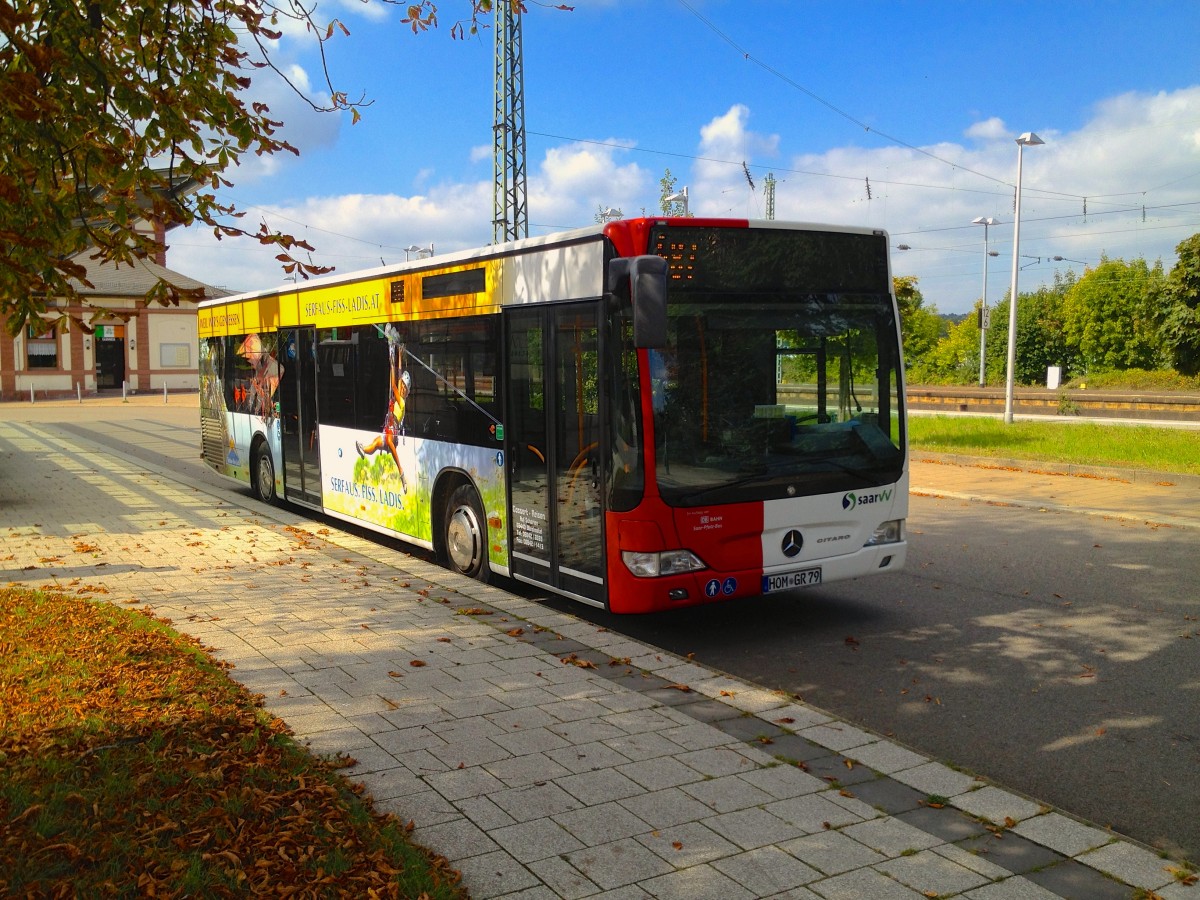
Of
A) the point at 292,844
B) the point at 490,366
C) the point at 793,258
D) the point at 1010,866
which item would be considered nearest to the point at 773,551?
the point at 793,258

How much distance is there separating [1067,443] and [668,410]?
16.2 meters

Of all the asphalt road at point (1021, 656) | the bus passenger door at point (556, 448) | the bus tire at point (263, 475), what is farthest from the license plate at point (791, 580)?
the bus tire at point (263, 475)

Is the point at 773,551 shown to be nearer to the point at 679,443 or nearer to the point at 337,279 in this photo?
the point at 679,443

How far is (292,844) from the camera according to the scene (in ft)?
12.7

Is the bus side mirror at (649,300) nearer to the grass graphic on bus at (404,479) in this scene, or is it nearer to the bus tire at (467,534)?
the grass graphic on bus at (404,479)

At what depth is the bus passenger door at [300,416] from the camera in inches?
492

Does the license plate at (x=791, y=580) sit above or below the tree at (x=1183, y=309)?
below

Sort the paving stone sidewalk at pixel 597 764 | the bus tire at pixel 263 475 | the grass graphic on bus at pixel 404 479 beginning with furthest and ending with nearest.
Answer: the bus tire at pixel 263 475
the grass graphic on bus at pixel 404 479
the paving stone sidewalk at pixel 597 764

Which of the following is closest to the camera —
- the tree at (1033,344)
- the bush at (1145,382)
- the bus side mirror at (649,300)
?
the bus side mirror at (649,300)

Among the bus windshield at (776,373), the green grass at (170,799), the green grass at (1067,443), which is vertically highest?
the bus windshield at (776,373)

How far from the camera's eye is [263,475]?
14.8 meters

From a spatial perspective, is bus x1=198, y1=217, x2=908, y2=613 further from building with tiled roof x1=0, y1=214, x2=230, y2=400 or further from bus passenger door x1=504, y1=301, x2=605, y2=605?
building with tiled roof x1=0, y1=214, x2=230, y2=400

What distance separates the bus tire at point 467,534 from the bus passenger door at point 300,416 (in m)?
3.62

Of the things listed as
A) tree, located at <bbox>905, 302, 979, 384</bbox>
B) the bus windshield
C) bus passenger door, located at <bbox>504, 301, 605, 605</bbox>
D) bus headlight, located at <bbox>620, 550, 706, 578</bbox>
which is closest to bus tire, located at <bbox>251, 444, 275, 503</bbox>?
bus passenger door, located at <bbox>504, 301, 605, 605</bbox>
